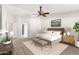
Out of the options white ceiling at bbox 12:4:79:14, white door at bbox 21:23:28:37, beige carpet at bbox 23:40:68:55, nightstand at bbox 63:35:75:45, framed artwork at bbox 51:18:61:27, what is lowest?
beige carpet at bbox 23:40:68:55

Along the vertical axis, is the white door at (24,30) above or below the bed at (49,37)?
above

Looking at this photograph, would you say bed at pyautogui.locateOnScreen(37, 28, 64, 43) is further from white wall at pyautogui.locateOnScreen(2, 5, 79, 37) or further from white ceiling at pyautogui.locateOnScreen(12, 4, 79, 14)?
white ceiling at pyautogui.locateOnScreen(12, 4, 79, 14)

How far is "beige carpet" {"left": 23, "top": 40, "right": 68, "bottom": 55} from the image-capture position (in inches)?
71.9

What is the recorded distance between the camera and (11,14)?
5.96 feet

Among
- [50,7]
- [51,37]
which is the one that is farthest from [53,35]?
[50,7]

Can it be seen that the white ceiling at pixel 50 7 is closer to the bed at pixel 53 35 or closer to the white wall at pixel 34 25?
the white wall at pixel 34 25

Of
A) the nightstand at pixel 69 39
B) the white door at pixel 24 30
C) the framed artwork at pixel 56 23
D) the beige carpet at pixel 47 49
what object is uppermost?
the framed artwork at pixel 56 23

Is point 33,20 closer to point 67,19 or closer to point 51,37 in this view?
point 51,37

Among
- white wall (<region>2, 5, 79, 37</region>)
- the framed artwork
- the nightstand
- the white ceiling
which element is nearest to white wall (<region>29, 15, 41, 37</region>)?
white wall (<region>2, 5, 79, 37</region>)

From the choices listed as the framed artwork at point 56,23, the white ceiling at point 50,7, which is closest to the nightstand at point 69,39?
the framed artwork at point 56,23

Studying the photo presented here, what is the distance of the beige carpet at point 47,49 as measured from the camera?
1.83 metres

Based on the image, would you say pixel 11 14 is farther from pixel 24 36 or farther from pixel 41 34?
pixel 41 34
